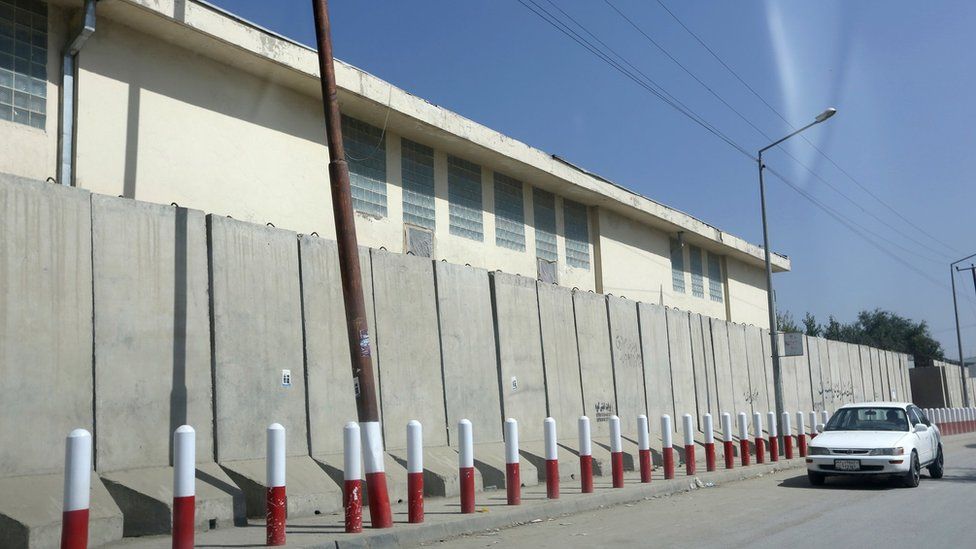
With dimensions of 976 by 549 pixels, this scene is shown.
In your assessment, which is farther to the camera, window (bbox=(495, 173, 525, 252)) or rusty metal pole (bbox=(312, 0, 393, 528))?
window (bbox=(495, 173, 525, 252))

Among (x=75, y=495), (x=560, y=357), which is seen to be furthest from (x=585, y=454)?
(x=75, y=495)

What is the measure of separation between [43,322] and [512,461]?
5.89 meters

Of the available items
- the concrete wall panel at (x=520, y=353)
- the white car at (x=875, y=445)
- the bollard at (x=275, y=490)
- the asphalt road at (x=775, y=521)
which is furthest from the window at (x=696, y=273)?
the bollard at (x=275, y=490)

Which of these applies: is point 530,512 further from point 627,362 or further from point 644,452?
point 627,362

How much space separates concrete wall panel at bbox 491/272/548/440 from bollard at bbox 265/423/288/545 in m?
8.17

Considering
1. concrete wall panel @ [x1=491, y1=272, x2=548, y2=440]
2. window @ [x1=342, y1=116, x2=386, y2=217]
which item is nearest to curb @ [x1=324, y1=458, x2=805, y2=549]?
concrete wall panel @ [x1=491, y1=272, x2=548, y2=440]

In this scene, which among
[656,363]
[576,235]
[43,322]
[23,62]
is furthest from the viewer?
[576,235]

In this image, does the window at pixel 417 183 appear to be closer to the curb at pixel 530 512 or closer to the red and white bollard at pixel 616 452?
the red and white bollard at pixel 616 452

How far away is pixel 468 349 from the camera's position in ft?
52.0

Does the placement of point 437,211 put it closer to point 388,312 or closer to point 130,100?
point 388,312

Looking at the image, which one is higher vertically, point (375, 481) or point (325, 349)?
point (325, 349)

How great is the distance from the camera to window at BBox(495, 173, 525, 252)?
65.9 ft

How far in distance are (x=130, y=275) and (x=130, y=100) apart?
335 centimetres

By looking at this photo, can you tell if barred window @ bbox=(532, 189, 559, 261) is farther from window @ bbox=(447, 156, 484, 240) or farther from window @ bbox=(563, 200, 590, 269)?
window @ bbox=(447, 156, 484, 240)
